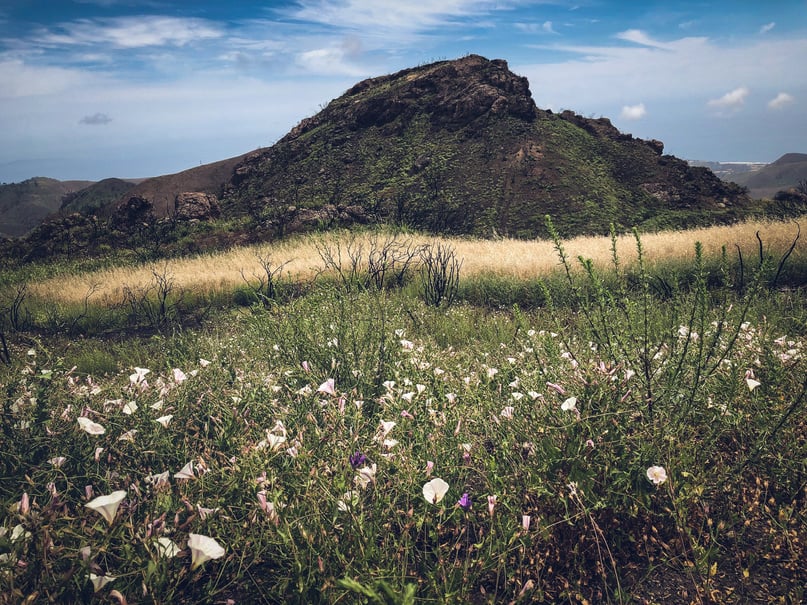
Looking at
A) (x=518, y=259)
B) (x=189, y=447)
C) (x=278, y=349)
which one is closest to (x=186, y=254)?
(x=518, y=259)

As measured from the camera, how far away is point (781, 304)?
639 centimetres

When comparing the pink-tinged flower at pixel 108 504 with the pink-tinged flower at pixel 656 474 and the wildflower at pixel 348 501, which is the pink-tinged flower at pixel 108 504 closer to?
the wildflower at pixel 348 501

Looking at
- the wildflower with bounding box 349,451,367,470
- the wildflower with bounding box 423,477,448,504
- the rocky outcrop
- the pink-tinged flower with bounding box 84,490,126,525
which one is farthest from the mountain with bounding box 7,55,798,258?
the wildflower with bounding box 423,477,448,504

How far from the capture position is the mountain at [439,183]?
24.9 metres

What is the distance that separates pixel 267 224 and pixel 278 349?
21.2 metres

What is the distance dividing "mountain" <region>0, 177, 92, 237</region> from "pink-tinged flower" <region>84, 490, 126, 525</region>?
126 meters

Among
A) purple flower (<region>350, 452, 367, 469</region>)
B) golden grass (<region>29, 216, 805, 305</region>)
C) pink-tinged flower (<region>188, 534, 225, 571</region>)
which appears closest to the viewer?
pink-tinged flower (<region>188, 534, 225, 571</region>)

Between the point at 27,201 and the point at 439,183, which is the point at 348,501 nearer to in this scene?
the point at 439,183

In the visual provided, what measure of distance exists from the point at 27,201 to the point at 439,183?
141953 mm

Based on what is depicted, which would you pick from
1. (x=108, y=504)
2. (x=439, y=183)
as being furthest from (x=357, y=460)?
(x=439, y=183)

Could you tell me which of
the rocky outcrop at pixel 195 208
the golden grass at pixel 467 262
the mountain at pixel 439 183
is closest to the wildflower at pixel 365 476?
the golden grass at pixel 467 262

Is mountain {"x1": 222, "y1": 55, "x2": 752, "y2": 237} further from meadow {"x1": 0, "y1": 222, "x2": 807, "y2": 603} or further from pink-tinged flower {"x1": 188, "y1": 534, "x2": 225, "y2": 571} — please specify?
pink-tinged flower {"x1": 188, "y1": 534, "x2": 225, "y2": 571}

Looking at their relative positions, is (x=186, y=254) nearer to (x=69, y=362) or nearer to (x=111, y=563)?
(x=69, y=362)

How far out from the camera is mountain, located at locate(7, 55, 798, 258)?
24875 millimetres
